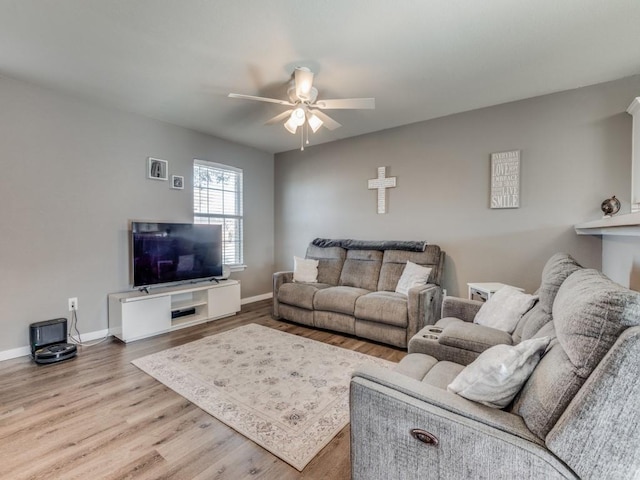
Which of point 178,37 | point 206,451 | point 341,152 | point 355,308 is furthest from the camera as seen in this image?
point 341,152

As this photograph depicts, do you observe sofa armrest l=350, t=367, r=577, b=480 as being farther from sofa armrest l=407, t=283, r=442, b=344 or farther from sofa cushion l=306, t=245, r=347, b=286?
sofa cushion l=306, t=245, r=347, b=286

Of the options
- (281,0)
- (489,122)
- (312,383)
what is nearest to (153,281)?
(312,383)

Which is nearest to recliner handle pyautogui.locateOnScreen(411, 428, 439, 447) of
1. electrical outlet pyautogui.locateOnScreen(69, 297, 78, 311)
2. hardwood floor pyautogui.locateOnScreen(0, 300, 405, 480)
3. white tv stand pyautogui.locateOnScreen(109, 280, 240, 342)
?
hardwood floor pyautogui.locateOnScreen(0, 300, 405, 480)

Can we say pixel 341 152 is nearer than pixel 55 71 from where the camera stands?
No

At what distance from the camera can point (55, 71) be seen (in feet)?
8.55

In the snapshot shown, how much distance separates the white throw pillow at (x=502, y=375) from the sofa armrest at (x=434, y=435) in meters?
0.05

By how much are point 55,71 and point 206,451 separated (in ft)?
11.0

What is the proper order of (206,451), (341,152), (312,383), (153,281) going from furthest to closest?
(341,152) → (153,281) → (312,383) → (206,451)

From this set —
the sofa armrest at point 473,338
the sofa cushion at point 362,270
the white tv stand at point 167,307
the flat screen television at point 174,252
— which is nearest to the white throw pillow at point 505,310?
the sofa armrest at point 473,338

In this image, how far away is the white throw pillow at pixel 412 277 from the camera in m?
3.36

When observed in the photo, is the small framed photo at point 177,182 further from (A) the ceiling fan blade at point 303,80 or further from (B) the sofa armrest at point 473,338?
(B) the sofa armrest at point 473,338

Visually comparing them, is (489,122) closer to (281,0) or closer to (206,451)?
(281,0)

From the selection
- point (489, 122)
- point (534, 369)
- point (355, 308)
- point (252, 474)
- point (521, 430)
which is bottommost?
point (252, 474)

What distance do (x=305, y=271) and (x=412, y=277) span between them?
1.48m
